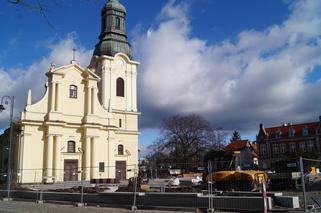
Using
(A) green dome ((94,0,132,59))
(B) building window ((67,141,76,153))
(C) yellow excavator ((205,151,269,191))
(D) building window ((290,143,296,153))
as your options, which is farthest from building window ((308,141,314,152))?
(C) yellow excavator ((205,151,269,191))

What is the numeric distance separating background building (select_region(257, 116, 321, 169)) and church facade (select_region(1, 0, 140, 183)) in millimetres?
42474

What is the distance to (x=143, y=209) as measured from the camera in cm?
1692

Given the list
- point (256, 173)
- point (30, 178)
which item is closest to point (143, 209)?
point (256, 173)

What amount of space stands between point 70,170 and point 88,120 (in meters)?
6.01

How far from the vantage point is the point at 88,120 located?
44594 mm

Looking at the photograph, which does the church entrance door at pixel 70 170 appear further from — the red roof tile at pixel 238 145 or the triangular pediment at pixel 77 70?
the red roof tile at pixel 238 145

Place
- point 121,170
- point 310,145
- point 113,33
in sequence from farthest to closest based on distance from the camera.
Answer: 1. point 310,145
2. point 113,33
3. point 121,170

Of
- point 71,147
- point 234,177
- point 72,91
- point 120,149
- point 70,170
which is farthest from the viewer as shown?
point 120,149

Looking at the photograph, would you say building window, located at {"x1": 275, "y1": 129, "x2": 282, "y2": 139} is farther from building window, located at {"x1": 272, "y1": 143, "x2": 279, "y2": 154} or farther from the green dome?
the green dome

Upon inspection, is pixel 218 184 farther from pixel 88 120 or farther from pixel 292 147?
pixel 292 147

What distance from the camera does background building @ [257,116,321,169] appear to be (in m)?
83.2

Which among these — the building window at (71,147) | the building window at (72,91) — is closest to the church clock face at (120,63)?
the building window at (72,91)

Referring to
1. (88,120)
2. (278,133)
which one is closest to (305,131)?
(278,133)

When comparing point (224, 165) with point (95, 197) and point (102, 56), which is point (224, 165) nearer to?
point (95, 197)
